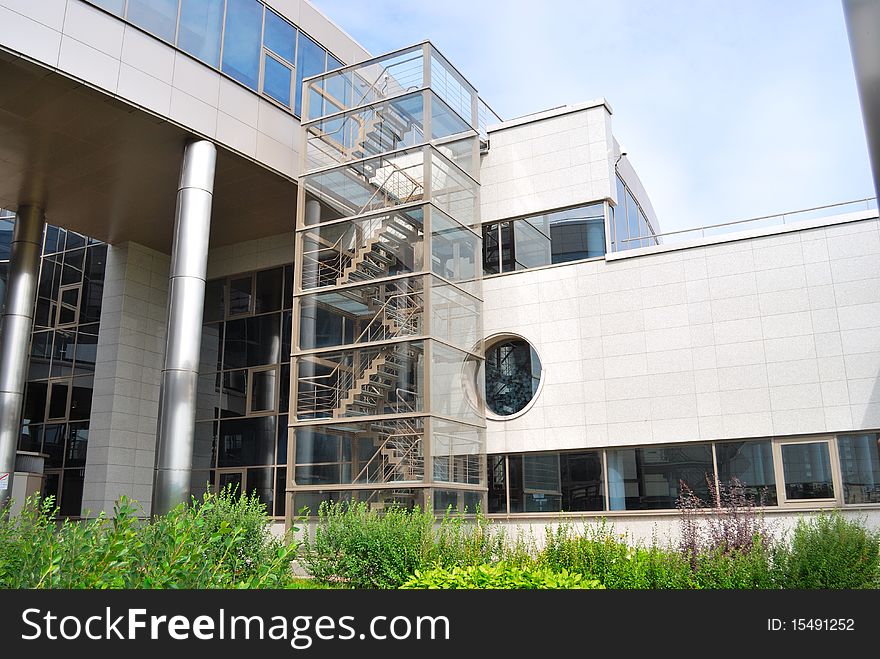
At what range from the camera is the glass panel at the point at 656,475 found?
1986 centimetres

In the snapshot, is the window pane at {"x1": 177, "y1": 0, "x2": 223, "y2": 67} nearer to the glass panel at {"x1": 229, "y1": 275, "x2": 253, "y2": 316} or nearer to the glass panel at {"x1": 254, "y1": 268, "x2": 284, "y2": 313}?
the glass panel at {"x1": 254, "y1": 268, "x2": 284, "y2": 313}

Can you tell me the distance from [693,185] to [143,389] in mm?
23902

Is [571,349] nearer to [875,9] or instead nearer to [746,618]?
[746,618]

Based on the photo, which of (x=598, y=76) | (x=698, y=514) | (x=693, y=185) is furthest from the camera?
(x=693, y=185)

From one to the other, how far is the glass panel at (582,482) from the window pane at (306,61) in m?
Answer: 13.4

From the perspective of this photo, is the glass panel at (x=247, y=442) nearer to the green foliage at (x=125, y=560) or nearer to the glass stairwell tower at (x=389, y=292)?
the glass stairwell tower at (x=389, y=292)

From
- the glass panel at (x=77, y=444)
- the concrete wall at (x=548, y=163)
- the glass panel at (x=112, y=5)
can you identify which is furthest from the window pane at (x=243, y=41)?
the glass panel at (x=77, y=444)

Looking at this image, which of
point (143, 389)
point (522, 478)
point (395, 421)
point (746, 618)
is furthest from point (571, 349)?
point (746, 618)

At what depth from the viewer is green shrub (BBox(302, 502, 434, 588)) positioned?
15.7 metres

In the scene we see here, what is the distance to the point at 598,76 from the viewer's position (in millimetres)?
23719

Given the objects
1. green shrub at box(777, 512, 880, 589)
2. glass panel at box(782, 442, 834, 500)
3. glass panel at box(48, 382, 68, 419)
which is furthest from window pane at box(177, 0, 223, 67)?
green shrub at box(777, 512, 880, 589)

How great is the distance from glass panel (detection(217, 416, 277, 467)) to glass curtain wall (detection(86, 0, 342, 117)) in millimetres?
10272

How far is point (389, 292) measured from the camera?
21531 millimetres

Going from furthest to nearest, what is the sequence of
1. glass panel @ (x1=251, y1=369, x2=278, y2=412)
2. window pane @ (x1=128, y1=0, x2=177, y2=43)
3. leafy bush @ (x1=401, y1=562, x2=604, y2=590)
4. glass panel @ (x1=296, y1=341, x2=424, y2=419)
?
glass panel @ (x1=251, y1=369, x2=278, y2=412) → glass panel @ (x1=296, y1=341, x2=424, y2=419) → window pane @ (x1=128, y1=0, x2=177, y2=43) → leafy bush @ (x1=401, y1=562, x2=604, y2=590)
